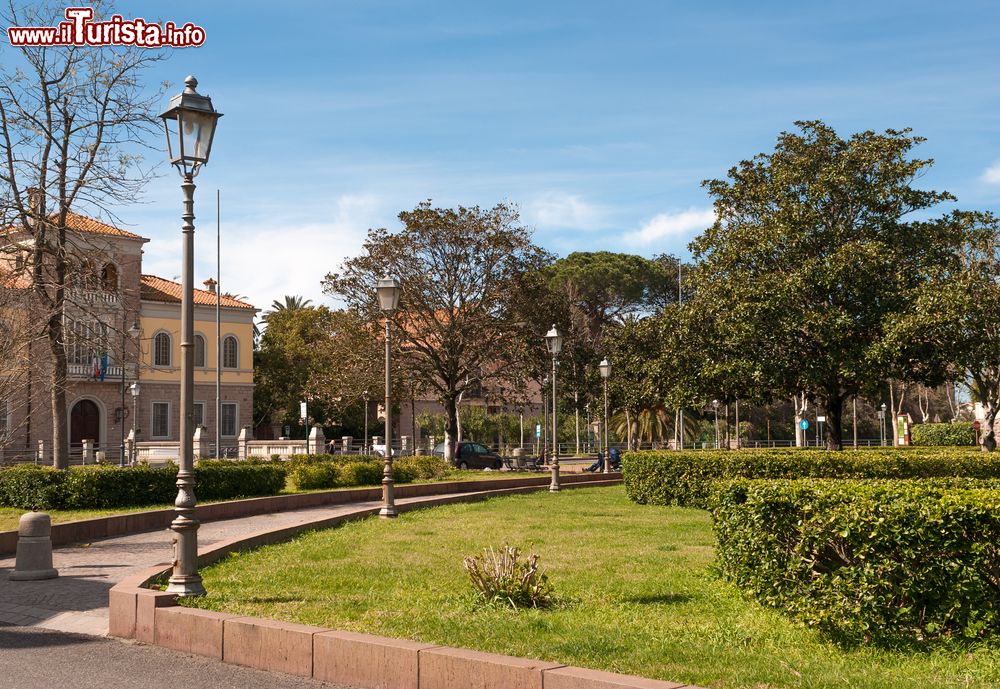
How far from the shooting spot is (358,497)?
2419 cm

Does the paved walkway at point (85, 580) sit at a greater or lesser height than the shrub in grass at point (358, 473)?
lesser

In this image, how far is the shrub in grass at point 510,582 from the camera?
852 centimetres

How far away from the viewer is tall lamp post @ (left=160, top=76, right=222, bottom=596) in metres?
8.95

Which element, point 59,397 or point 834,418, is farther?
point 834,418

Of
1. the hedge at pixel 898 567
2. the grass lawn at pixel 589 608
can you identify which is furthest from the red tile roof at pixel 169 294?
the hedge at pixel 898 567

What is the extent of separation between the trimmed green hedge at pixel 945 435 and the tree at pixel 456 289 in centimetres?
3259

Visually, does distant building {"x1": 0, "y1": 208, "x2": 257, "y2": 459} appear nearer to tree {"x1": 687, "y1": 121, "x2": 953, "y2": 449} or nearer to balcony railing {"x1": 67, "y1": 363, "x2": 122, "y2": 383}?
balcony railing {"x1": 67, "y1": 363, "x2": 122, "y2": 383}

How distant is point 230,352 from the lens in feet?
190

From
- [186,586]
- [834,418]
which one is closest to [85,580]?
[186,586]

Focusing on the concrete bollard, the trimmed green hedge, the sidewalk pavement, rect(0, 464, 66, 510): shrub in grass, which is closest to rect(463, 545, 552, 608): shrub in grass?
the sidewalk pavement

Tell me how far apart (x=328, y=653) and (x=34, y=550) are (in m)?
6.38

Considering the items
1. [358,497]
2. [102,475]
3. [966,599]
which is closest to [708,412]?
[358,497]

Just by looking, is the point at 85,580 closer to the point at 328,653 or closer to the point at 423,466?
the point at 328,653

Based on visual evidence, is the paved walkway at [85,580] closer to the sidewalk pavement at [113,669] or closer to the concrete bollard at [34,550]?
the concrete bollard at [34,550]
